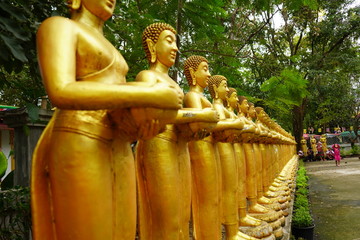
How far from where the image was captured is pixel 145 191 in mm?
2141

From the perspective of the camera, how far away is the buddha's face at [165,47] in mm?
2119

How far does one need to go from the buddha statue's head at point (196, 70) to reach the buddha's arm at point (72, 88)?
1.34m

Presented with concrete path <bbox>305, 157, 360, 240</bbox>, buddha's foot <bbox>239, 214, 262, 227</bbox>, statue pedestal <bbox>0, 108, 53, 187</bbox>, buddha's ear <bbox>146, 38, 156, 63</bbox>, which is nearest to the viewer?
buddha's ear <bbox>146, 38, 156, 63</bbox>

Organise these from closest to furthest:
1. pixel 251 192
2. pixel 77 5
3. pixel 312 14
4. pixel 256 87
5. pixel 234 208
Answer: pixel 77 5, pixel 234 208, pixel 251 192, pixel 256 87, pixel 312 14

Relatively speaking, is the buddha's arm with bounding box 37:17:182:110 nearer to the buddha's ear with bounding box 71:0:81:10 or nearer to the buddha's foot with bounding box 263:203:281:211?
the buddha's ear with bounding box 71:0:81:10

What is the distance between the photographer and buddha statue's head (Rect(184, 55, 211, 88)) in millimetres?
2734

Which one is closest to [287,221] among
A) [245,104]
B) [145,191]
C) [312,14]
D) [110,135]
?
[245,104]

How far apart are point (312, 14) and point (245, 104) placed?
43.8ft

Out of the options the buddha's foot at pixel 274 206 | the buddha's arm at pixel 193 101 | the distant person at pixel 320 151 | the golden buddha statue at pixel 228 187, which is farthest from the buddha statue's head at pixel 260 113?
the distant person at pixel 320 151

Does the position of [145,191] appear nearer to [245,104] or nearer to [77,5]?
[77,5]

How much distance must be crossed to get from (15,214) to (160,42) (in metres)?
2.35

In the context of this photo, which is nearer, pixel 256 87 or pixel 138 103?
pixel 138 103

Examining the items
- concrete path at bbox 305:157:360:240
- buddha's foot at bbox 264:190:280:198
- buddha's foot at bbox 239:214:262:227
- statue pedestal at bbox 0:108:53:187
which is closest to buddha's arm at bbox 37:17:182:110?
buddha's foot at bbox 239:214:262:227

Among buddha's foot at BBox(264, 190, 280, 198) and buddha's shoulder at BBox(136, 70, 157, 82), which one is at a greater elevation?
buddha's shoulder at BBox(136, 70, 157, 82)
